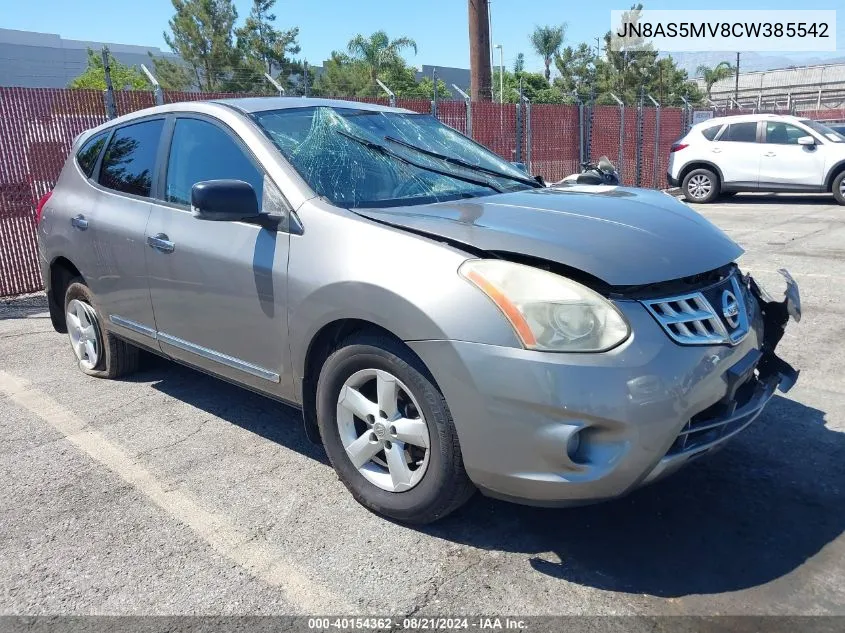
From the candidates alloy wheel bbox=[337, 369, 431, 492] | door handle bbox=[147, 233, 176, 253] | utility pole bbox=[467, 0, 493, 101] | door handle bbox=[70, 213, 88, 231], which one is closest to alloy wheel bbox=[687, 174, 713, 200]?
utility pole bbox=[467, 0, 493, 101]

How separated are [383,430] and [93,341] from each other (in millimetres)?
2877

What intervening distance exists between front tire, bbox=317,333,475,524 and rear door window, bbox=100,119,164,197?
1852mm

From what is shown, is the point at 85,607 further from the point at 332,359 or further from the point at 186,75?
the point at 186,75

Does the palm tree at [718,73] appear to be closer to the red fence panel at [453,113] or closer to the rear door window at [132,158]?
the red fence panel at [453,113]

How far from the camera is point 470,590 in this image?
2.49m

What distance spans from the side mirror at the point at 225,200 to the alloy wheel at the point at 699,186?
45.2 feet

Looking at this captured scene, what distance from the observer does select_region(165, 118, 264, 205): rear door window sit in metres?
3.39

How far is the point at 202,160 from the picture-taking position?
3662 mm

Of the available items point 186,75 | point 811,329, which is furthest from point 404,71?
point 811,329

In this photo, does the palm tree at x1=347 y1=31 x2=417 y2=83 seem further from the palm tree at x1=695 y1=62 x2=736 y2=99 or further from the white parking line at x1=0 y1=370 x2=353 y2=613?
the white parking line at x1=0 y1=370 x2=353 y2=613

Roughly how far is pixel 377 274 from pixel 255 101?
5.53 ft

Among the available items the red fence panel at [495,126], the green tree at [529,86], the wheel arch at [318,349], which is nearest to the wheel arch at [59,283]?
the wheel arch at [318,349]

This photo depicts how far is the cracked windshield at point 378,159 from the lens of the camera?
10.7 feet

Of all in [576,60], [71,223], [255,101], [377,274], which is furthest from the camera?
[576,60]
